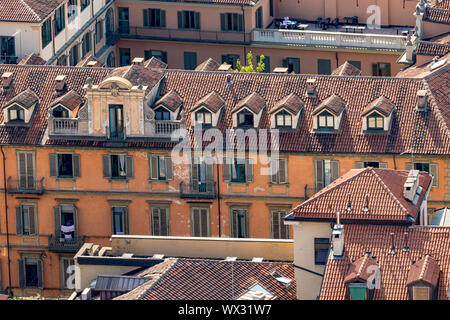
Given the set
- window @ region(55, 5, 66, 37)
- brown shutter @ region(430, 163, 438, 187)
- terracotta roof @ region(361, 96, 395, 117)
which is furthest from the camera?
window @ region(55, 5, 66, 37)

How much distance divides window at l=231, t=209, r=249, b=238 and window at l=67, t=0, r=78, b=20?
34.2 m

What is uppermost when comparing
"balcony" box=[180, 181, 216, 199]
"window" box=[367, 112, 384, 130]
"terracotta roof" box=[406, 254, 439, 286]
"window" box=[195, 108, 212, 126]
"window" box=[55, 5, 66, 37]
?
"window" box=[55, 5, 66, 37]

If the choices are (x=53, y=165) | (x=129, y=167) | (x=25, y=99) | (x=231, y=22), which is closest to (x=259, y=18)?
(x=231, y=22)

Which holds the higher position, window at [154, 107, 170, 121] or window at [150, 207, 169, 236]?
window at [154, 107, 170, 121]

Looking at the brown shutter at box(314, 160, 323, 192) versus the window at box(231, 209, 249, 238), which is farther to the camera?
the window at box(231, 209, 249, 238)

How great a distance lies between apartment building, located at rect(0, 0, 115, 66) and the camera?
12669 cm

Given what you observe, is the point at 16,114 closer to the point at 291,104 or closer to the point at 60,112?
the point at 60,112

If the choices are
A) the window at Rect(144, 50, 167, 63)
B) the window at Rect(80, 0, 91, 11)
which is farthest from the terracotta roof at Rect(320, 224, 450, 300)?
the window at Rect(144, 50, 167, 63)

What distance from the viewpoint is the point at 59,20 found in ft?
432

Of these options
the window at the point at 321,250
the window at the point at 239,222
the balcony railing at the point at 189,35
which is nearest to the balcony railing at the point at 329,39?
the balcony railing at the point at 189,35

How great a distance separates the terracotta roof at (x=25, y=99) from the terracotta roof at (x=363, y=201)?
1209 inches

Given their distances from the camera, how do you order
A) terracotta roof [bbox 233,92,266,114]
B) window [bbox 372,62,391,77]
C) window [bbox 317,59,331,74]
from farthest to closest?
window [bbox 317,59,331,74]
window [bbox 372,62,391,77]
terracotta roof [bbox 233,92,266,114]

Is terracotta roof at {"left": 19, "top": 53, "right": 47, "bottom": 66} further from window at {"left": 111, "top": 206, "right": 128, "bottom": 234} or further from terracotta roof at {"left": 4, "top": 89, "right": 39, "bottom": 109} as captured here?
window at {"left": 111, "top": 206, "right": 128, "bottom": 234}

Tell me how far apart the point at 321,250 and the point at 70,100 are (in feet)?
102
